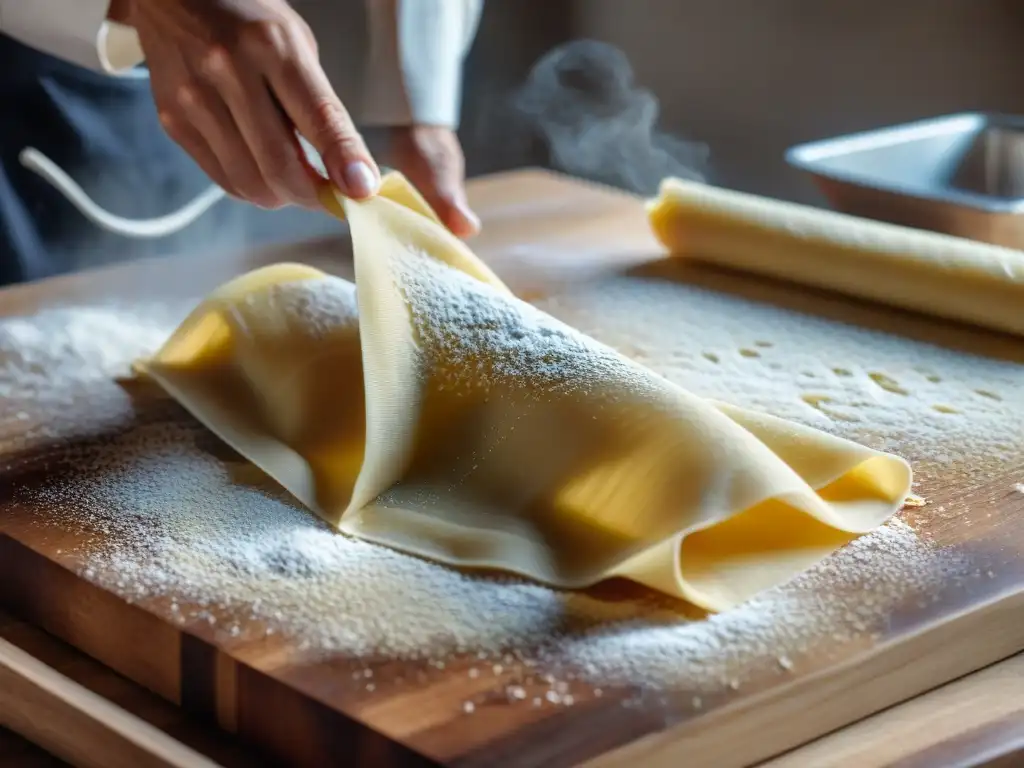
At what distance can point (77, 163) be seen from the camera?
5.80 ft

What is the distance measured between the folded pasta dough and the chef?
11cm

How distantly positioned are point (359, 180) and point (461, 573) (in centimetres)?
42

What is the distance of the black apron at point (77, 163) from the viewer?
1.70 metres

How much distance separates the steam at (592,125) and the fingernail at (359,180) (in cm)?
118

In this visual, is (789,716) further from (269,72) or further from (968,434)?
(269,72)

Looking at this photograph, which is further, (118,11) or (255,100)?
(118,11)

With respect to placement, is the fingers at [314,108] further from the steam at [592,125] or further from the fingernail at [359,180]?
the steam at [592,125]

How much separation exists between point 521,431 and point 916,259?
591 millimetres

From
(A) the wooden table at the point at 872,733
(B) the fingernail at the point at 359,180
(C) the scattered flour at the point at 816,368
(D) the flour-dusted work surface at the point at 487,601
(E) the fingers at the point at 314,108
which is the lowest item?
(A) the wooden table at the point at 872,733

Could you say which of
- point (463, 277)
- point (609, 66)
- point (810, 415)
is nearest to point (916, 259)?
point (810, 415)

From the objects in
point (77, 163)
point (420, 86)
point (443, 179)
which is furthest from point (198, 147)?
point (77, 163)

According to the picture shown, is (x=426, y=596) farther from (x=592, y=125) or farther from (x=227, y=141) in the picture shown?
(x=592, y=125)

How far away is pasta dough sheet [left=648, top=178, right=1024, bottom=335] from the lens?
50.7 inches

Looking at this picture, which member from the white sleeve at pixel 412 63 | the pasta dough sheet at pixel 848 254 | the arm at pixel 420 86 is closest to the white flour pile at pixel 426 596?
the pasta dough sheet at pixel 848 254
